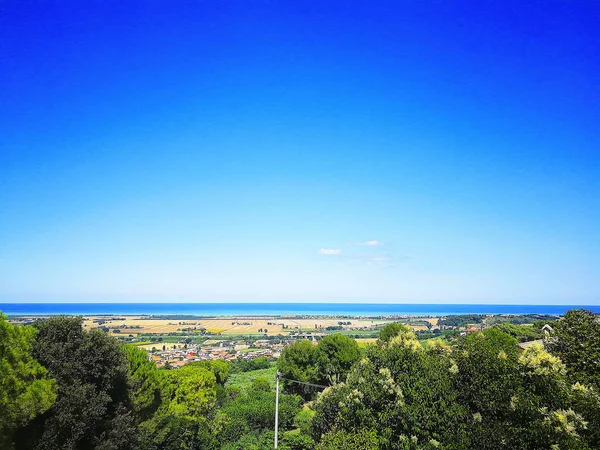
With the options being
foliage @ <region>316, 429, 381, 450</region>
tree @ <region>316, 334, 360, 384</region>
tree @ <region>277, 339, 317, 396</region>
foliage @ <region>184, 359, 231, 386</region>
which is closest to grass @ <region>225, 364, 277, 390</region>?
foliage @ <region>184, 359, 231, 386</region>

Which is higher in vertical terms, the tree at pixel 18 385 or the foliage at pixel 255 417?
the tree at pixel 18 385

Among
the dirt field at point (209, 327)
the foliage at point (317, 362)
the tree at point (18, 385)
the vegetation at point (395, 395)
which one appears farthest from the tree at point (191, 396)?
the dirt field at point (209, 327)

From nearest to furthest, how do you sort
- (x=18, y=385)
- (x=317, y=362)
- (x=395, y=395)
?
(x=18, y=385)
(x=395, y=395)
(x=317, y=362)

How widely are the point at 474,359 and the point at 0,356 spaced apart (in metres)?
15.7

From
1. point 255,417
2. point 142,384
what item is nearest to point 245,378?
point 255,417

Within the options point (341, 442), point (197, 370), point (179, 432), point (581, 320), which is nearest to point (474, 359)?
point (341, 442)

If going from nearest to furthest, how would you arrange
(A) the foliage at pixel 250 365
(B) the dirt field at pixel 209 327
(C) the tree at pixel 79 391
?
(C) the tree at pixel 79 391 < (A) the foliage at pixel 250 365 < (B) the dirt field at pixel 209 327

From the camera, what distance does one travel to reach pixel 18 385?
12273mm

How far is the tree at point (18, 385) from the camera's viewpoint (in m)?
11.8

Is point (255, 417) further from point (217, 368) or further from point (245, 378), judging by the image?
point (245, 378)

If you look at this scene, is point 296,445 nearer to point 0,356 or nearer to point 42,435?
point 42,435

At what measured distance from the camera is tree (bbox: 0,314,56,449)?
11812mm

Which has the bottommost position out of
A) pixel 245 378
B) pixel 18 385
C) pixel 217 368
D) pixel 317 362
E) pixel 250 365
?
pixel 250 365

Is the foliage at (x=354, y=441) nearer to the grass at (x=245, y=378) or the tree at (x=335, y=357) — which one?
the tree at (x=335, y=357)
